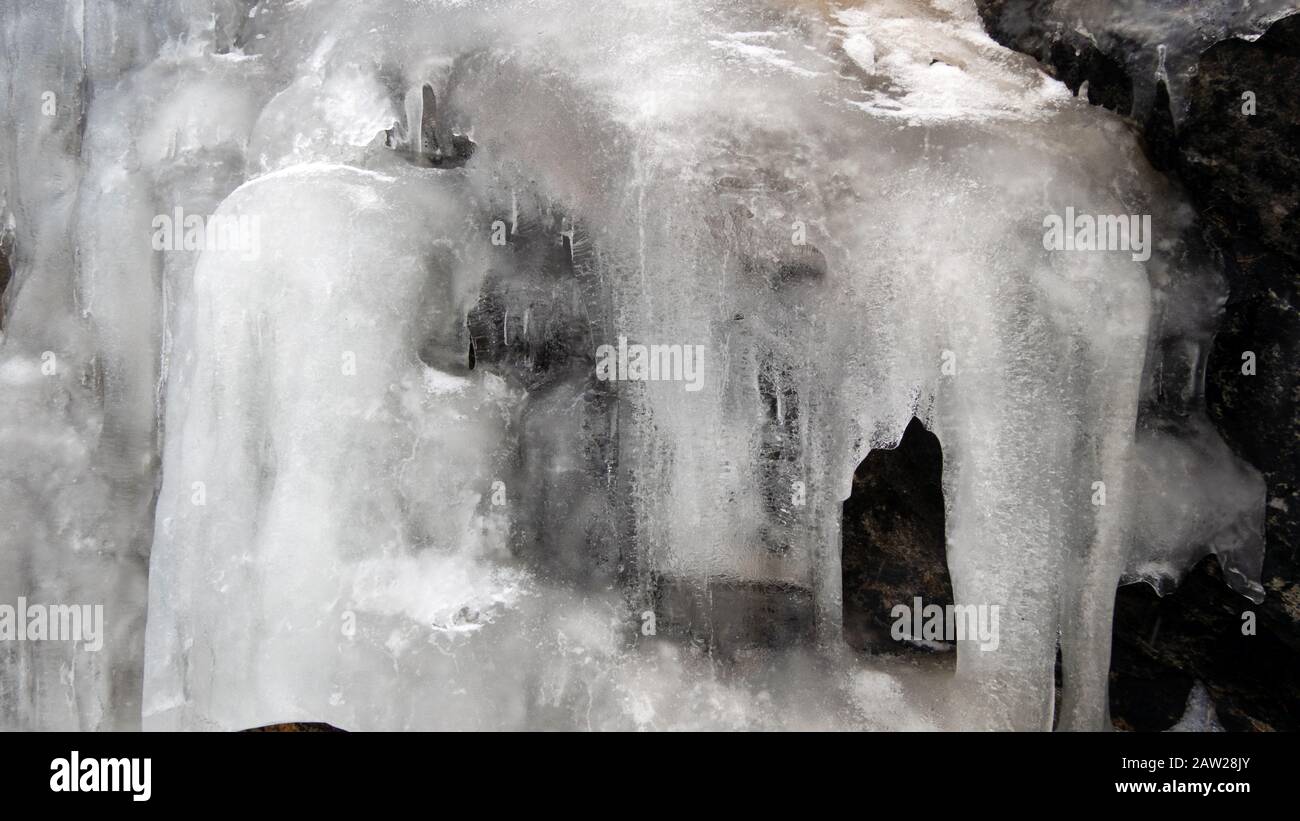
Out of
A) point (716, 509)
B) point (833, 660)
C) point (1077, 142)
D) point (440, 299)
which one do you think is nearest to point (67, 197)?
point (440, 299)

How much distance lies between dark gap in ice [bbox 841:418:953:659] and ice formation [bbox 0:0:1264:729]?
14 centimetres

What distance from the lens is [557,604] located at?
2.76 m

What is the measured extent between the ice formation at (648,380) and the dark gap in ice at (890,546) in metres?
0.14

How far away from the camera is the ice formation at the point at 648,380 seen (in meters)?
2.52

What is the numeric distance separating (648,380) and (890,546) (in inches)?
37.1

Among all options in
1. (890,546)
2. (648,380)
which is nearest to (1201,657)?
(890,546)

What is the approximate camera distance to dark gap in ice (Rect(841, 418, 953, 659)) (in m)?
2.72

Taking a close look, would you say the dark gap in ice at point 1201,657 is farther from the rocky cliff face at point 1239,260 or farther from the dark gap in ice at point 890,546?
the dark gap in ice at point 890,546

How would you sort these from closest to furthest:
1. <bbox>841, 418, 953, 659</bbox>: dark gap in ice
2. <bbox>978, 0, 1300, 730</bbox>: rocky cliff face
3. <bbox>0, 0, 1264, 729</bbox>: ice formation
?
<bbox>978, 0, 1300, 730</bbox>: rocky cliff face
<bbox>0, 0, 1264, 729</bbox>: ice formation
<bbox>841, 418, 953, 659</bbox>: dark gap in ice

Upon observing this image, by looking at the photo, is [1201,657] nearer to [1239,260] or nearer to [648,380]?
[1239,260]

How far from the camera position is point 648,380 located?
267 cm

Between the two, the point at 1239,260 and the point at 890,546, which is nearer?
the point at 1239,260

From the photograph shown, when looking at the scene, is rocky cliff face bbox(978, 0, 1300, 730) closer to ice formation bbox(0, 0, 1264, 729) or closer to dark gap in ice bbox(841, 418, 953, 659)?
ice formation bbox(0, 0, 1264, 729)

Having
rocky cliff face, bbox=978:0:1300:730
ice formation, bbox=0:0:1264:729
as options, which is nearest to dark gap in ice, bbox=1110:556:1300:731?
rocky cliff face, bbox=978:0:1300:730
